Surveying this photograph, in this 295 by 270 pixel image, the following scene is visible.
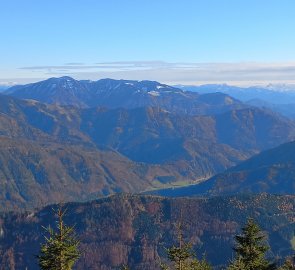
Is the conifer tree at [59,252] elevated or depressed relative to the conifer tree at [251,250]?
elevated

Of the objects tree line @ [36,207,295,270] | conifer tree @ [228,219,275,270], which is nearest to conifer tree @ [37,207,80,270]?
tree line @ [36,207,295,270]

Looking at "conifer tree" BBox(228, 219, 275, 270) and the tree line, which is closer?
the tree line

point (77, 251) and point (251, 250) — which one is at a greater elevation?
point (77, 251)

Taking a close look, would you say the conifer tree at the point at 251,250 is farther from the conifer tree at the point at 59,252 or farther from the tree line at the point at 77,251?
the conifer tree at the point at 59,252

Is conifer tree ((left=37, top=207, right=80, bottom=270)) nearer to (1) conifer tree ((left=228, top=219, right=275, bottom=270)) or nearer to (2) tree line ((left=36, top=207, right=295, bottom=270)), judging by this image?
(2) tree line ((left=36, top=207, right=295, bottom=270))

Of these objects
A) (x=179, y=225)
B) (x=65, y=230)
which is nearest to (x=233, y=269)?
(x=179, y=225)

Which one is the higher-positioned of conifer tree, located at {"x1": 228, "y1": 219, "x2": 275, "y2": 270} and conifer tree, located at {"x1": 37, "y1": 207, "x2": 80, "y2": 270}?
conifer tree, located at {"x1": 37, "y1": 207, "x2": 80, "y2": 270}

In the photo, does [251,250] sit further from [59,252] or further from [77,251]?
[59,252]

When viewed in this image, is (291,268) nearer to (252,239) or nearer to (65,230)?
(252,239)

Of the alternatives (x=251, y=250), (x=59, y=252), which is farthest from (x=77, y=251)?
(x=251, y=250)

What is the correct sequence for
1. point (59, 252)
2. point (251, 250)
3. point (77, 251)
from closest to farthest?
point (59, 252), point (77, 251), point (251, 250)

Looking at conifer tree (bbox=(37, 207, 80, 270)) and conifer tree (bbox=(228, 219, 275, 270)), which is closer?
conifer tree (bbox=(37, 207, 80, 270))

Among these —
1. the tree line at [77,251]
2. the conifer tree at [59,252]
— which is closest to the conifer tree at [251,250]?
the tree line at [77,251]
